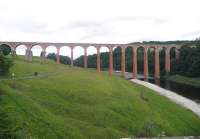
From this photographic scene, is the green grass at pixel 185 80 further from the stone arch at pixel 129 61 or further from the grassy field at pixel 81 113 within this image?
the grassy field at pixel 81 113

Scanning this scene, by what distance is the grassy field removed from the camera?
30250 mm

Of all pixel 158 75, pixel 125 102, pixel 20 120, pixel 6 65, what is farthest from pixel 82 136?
pixel 158 75

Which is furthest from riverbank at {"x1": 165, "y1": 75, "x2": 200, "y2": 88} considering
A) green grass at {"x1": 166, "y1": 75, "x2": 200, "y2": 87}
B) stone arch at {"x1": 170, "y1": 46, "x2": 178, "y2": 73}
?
stone arch at {"x1": 170, "y1": 46, "x2": 178, "y2": 73}

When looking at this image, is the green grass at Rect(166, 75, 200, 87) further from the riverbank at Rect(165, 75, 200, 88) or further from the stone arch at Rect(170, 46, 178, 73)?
the stone arch at Rect(170, 46, 178, 73)

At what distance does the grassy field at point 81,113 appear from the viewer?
30.2m

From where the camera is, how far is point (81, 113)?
37500 millimetres

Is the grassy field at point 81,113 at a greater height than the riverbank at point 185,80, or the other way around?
the grassy field at point 81,113

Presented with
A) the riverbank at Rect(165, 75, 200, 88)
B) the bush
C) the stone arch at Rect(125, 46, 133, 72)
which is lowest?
the riverbank at Rect(165, 75, 200, 88)

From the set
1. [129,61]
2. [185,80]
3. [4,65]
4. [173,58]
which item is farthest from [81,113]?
[129,61]

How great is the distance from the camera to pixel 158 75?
4692 inches

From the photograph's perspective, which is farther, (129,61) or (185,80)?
(129,61)

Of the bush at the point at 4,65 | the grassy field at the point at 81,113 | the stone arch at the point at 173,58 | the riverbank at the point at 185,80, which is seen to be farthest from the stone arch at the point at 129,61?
the bush at the point at 4,65

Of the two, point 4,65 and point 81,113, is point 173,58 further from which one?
point 81,113

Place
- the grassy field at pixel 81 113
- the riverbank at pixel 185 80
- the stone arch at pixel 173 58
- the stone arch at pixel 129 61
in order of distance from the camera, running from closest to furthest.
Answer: the grassy field at pixel 81 113 < the riverbank at pixel 185 80 < the stone arch at pixel 173 58 < the stone arch at pixel 129 61
